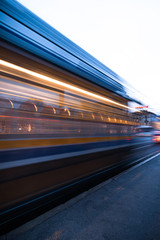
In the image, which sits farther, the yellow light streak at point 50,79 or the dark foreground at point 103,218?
the yellow light streak at point 50,79

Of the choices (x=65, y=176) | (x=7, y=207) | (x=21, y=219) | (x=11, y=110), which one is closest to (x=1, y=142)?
(x=11, y=110)

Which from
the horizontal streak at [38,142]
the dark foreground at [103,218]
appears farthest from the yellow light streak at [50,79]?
the dark foreground at [103,218]

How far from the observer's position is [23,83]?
8.80 feet

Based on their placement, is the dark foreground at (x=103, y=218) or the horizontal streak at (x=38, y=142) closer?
the dark foreground at (x=103, y=218)

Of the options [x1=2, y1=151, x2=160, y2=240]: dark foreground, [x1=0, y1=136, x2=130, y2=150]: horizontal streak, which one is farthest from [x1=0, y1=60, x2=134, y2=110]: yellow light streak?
[x1=2, y1=151, x2=160, y2=240]: dark foreground

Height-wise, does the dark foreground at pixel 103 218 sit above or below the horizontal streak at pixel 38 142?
below

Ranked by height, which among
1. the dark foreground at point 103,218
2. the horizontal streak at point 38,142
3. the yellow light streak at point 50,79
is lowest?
the dark foreground at point 103,218

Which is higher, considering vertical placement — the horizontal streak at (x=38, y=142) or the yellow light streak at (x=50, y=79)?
the yellow light streak at (x=50, y=79)

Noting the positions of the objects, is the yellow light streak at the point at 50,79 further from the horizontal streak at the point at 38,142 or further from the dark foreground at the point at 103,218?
the dark foreground at the point at 103,218

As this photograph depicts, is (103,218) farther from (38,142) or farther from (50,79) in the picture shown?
(50,79)

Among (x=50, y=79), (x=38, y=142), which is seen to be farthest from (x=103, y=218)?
(x=50, y=79)

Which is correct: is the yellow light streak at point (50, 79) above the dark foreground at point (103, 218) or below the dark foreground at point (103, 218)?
above

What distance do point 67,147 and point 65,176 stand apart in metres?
0.72

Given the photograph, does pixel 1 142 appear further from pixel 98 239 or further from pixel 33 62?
pixel 98 239
